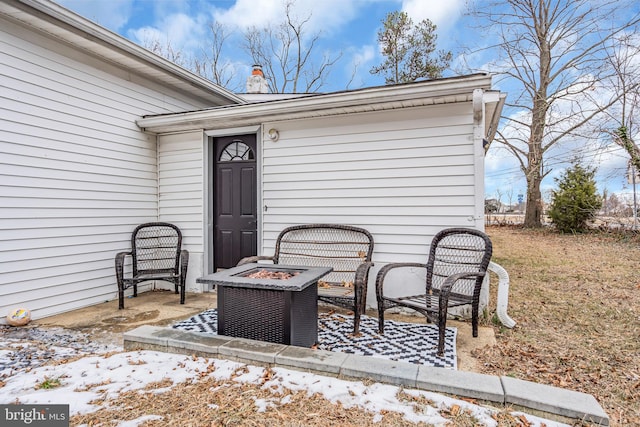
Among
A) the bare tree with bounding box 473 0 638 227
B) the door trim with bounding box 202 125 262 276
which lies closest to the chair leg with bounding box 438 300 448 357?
the door trim with bounding box 202 125 262 276

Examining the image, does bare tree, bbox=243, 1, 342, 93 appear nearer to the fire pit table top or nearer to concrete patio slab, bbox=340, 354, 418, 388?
the fire pit table top

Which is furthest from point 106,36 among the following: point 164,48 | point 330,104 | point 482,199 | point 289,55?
point 289,55

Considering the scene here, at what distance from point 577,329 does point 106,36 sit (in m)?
5.86

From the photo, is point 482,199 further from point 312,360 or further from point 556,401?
point 312,360

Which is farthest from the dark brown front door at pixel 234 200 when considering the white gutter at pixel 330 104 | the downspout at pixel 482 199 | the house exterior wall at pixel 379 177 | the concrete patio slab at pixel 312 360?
the downspout at pixel 482 199

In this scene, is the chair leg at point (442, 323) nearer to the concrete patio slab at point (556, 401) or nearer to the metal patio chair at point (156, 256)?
the concrete patio slab at point (556, 401)

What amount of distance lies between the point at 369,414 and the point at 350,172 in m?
2.87

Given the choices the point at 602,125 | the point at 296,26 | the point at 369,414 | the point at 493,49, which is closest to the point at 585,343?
the point at 369,414

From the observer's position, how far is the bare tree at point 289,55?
14.1 meters

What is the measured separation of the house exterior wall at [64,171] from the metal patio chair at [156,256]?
195 mm

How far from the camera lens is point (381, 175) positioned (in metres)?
4.12

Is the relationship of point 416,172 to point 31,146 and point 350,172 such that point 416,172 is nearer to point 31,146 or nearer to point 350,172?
point 350,172

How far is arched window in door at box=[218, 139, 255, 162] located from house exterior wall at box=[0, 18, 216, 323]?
1.14 meters

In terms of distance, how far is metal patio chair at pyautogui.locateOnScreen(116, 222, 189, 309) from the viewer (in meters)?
4.43
